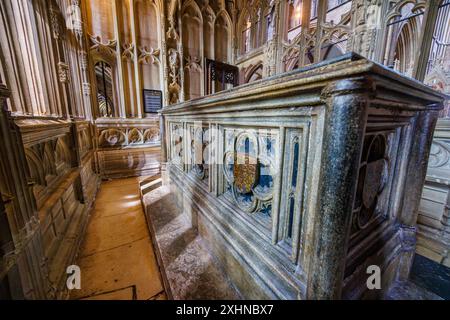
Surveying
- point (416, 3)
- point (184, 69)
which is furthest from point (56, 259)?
point (184, 69)

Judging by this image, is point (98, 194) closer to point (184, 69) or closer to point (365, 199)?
point (365, 199)

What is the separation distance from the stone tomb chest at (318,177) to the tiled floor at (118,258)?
55cm

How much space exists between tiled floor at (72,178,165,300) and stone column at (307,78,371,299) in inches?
44.0

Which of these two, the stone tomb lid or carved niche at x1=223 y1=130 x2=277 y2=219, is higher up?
the stone tomb lid

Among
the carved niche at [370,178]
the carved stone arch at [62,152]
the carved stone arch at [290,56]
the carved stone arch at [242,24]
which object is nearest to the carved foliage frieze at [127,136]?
the carved stone arch at [62,152]

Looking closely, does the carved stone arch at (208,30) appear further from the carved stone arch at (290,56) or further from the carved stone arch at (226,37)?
the carved stone arch at (290,56)

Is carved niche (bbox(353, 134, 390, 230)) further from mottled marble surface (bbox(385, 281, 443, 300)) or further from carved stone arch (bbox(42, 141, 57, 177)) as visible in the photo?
carved stone arch (bbox(42, 141, 57, 177))

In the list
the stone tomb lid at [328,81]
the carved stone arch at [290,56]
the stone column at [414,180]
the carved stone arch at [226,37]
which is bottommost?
the stone column at [414,180]

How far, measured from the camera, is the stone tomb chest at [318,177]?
0.60m

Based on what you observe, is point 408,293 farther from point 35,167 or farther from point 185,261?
point 35,167

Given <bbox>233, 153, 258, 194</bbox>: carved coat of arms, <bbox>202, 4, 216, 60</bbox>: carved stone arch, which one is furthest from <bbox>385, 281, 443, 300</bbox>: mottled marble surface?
<bbox>202, 4, 216, 60</bbox>: carved stone arch

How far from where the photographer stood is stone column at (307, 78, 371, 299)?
1.82 feet

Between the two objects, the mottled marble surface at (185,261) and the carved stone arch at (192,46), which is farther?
the carved stone arch at (192,46)

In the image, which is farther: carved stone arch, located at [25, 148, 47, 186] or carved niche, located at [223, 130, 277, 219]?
carved stone arch, located at [25, 148, 47, 186]
